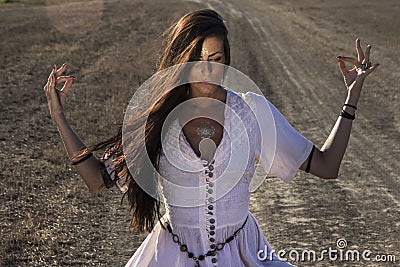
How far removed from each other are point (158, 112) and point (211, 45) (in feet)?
0.93

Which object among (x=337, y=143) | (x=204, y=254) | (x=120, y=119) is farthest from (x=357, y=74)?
(x=120, y=119)

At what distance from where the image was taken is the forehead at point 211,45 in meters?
2.79

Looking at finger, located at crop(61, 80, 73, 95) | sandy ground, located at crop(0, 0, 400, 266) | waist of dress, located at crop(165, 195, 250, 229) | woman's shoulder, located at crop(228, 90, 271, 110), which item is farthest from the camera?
sandy ground, located at crop(0, 0, 400, 266)

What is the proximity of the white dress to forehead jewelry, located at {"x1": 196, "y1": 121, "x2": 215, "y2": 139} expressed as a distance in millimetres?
45

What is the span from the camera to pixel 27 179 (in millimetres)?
→ 8609

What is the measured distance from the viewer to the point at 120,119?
38.6 feet

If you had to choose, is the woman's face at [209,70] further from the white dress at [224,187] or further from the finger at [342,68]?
the finger at [342,68]

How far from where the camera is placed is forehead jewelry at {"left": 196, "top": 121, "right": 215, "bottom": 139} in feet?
9.32

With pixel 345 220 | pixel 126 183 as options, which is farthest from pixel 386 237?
pixel 126 183

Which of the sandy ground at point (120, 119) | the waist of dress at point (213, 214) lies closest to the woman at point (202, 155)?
the waist of dress at point (213, 214)

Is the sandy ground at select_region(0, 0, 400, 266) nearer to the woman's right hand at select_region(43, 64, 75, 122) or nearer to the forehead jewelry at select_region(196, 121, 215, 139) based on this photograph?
the woman's right hand at select_region(43, 64, 75, 122)

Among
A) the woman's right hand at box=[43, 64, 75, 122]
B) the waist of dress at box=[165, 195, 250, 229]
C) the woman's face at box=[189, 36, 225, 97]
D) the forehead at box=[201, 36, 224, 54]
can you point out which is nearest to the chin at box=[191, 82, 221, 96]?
the woman's face at box=[189, 36, 225, 97]

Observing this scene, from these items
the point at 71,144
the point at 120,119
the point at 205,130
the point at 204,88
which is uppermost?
the point at 204,88

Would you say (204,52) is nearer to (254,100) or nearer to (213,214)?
(254,100)
